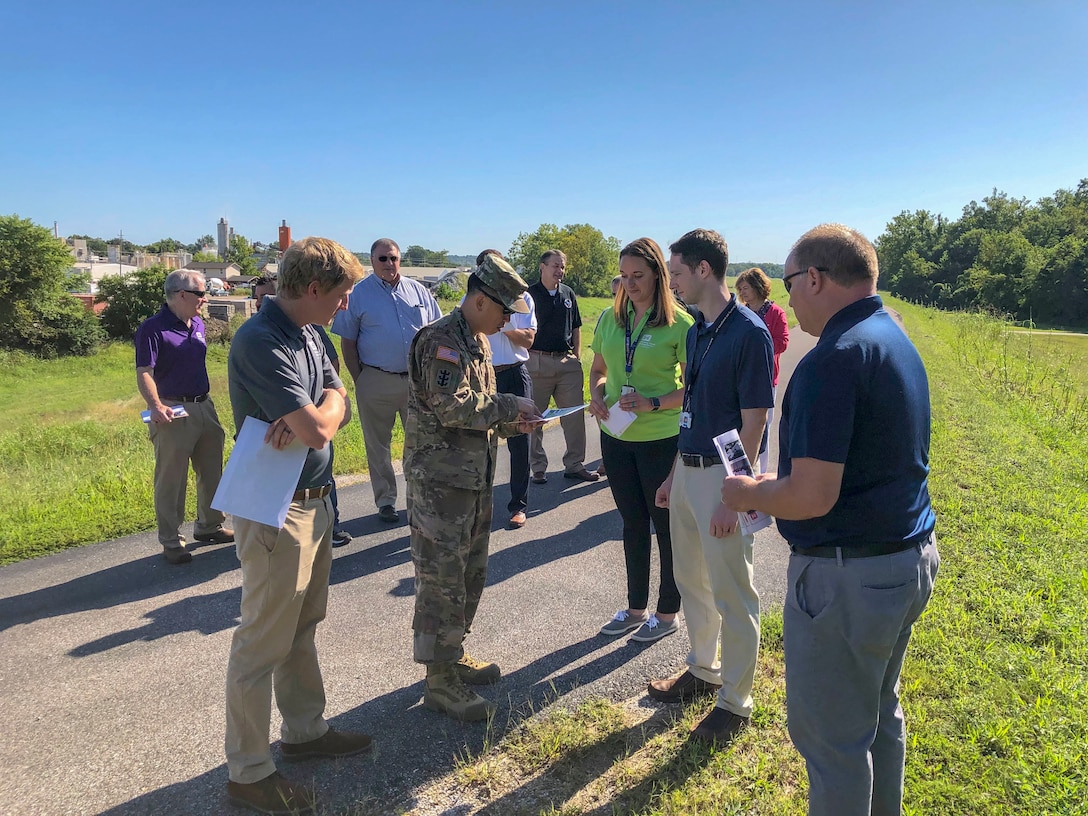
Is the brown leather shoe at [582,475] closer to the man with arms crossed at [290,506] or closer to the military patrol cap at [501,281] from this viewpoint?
the military patrol cap at [501,281]

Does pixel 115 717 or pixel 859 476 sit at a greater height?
pixel 859 476

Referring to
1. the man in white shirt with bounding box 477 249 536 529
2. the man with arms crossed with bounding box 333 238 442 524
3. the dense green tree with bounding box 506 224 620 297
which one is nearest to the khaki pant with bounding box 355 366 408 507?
the man with arms crossed with bounding box 333 238 442 524

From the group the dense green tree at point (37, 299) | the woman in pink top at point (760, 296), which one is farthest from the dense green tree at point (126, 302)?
the woman in pink top at point (760, 296)

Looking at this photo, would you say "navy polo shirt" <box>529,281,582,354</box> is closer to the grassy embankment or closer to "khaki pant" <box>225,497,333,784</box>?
the grassy embankment

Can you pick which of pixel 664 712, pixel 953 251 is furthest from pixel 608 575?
pixel 953 251

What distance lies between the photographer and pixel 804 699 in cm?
190

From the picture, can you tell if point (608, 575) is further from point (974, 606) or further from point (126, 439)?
point (126, 439)

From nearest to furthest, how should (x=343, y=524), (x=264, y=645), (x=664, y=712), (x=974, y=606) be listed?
(x=264, y=645) → (x=664, y=712) → (x=974, y=606) → (x=343, y=524)

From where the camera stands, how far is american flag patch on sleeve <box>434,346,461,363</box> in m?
2.70

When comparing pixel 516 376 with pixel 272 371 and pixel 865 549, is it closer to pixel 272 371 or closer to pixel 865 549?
pixel 272 371

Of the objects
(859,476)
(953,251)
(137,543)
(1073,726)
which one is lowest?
(1073,726)

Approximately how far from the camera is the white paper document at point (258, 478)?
2.24m

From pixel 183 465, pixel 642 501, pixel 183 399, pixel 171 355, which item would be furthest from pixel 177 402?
pixel 642 501

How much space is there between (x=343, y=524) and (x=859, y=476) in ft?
15.2
